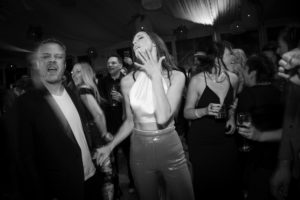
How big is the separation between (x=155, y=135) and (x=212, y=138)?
81cm

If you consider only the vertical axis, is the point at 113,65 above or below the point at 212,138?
above

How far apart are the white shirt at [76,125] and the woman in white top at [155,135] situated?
0.37 metres

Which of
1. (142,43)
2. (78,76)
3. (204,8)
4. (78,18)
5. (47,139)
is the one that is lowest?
(47,139)

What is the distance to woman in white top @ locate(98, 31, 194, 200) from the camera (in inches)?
58.9

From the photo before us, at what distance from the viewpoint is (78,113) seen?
5.65ft

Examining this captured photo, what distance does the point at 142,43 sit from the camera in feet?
5.49

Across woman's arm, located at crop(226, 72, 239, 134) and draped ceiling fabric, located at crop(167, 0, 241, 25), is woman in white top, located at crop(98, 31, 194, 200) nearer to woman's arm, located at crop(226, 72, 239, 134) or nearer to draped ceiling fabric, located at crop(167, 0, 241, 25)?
woman's arm, located at crop(226, 72, 239, 134)

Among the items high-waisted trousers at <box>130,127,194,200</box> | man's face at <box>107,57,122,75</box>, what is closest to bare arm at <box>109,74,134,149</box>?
high-waisted trousers at <box>130,127,194,200</box>

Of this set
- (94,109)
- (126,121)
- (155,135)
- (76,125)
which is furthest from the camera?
(94,109)

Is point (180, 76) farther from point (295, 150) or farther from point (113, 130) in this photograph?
point (113, 130)

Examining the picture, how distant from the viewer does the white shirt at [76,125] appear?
1.62 meters

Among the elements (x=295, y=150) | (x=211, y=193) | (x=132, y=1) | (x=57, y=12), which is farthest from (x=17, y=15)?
(x=295, y=150)

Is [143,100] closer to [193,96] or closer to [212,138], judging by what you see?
[193,96]

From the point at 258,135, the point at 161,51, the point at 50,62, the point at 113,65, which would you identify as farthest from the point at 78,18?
the point at 258,135
